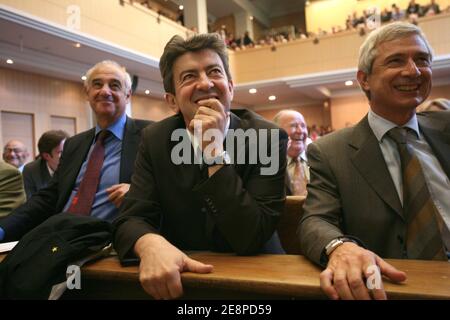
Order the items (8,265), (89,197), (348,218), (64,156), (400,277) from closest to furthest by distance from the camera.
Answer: (400,277), (8,265), (348,218), (89,197), (64,156)

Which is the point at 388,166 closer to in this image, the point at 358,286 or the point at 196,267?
the point at 358,286

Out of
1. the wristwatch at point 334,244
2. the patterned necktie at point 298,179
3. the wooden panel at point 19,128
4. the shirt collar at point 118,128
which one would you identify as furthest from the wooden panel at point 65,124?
the wristwatch at point 334,244

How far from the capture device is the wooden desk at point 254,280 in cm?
90

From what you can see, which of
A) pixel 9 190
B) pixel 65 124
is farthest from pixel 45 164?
pixel 65 124

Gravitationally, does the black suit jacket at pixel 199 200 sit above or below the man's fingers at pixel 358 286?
above

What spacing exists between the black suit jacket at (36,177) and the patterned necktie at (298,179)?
7.67 feet

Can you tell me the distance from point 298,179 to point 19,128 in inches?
288

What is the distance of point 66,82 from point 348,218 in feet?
31.1

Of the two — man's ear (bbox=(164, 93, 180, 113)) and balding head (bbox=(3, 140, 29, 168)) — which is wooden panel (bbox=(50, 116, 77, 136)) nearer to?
balding head (bbox=(3, 140, 29, 168))

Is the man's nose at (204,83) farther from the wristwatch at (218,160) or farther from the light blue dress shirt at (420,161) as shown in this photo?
the light blue dress shirt at (420,161)

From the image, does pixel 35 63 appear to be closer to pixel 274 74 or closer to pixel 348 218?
pixel 274 74
